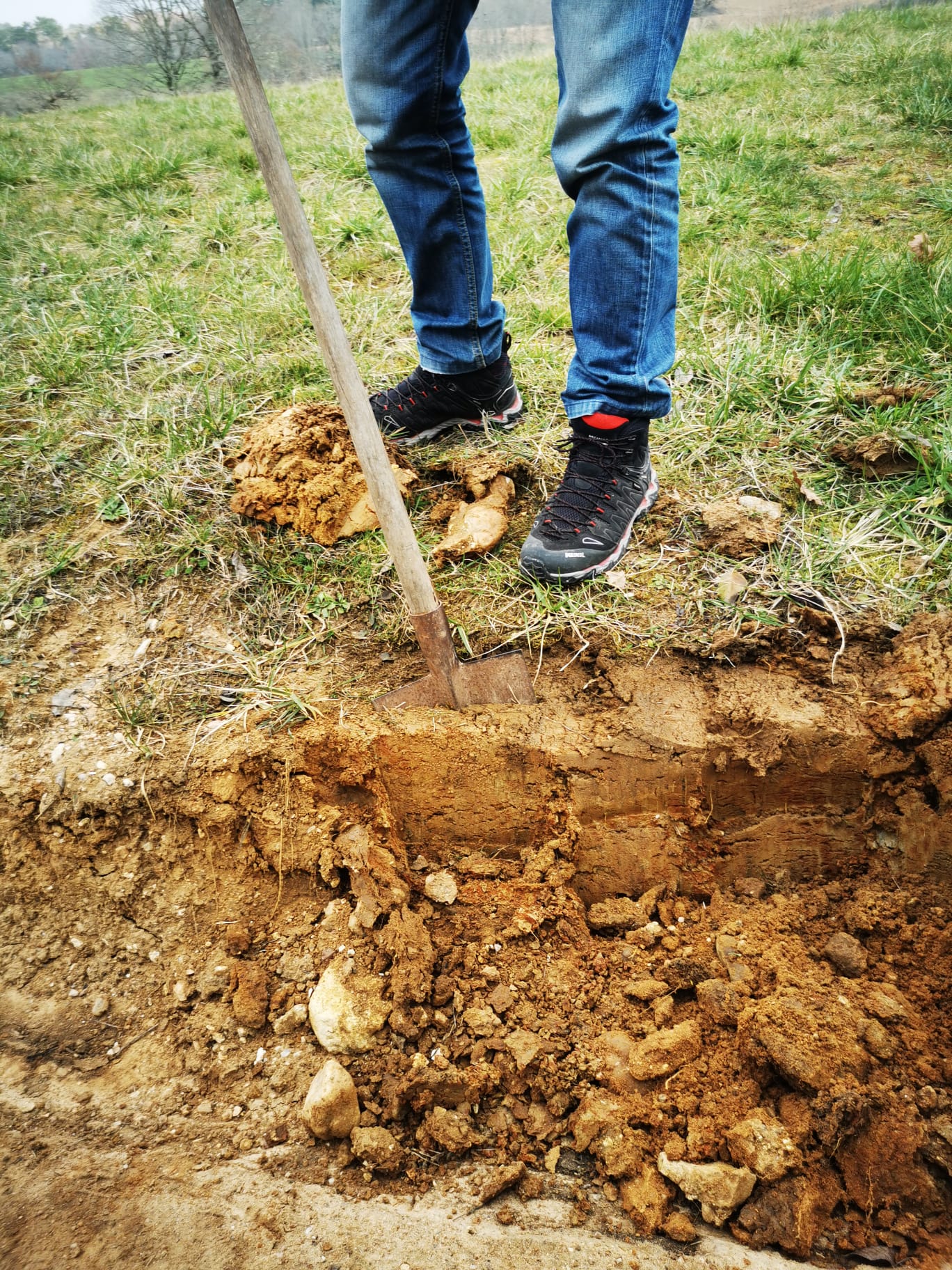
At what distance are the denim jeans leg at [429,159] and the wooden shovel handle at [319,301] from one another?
44 centimetres

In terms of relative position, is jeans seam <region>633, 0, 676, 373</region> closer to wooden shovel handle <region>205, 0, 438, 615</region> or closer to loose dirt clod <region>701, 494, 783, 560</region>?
loose dirt clod <region>701, 494, 783, 560</region>

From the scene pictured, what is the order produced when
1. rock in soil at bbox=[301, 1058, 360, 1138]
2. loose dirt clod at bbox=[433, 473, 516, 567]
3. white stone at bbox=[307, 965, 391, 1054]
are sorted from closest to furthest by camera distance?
rock in soil at bbox=[301, 1058, 360, 1138] < white stone at bbox=[307, 965, 391, 1054] < loose dirt clod at bbox=[433, 473, 516, 567]

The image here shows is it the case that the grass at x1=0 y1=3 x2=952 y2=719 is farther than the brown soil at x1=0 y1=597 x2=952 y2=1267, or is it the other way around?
the grass at x1=0 y1=3 x2=952 y2=719

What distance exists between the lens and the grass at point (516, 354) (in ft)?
6.37

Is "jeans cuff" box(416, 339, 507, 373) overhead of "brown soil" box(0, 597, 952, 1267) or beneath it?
overhead

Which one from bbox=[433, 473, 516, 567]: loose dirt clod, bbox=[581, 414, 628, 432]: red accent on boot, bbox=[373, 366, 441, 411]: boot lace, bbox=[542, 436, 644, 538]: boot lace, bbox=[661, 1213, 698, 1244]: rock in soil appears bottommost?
bbox=[661, 1213, 698, 1244]: rock in soil

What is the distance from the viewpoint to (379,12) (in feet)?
5.67

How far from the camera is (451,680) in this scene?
1.75 meters

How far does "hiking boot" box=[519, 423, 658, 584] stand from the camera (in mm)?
1941

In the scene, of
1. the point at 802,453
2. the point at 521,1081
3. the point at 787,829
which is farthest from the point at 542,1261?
the point at 802,453

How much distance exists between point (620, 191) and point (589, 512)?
2.38 feet

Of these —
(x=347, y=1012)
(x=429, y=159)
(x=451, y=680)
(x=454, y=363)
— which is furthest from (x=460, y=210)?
(x=347, y=1012)

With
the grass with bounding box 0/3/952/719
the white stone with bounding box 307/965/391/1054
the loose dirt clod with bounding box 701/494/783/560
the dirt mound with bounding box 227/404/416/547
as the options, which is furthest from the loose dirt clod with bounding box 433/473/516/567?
the white stone with bounding box 307/965/391/1054

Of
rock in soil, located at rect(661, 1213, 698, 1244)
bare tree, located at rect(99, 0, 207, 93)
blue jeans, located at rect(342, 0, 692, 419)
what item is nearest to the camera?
rock in soil, located at rect(661, 1213, 698, 1244)
